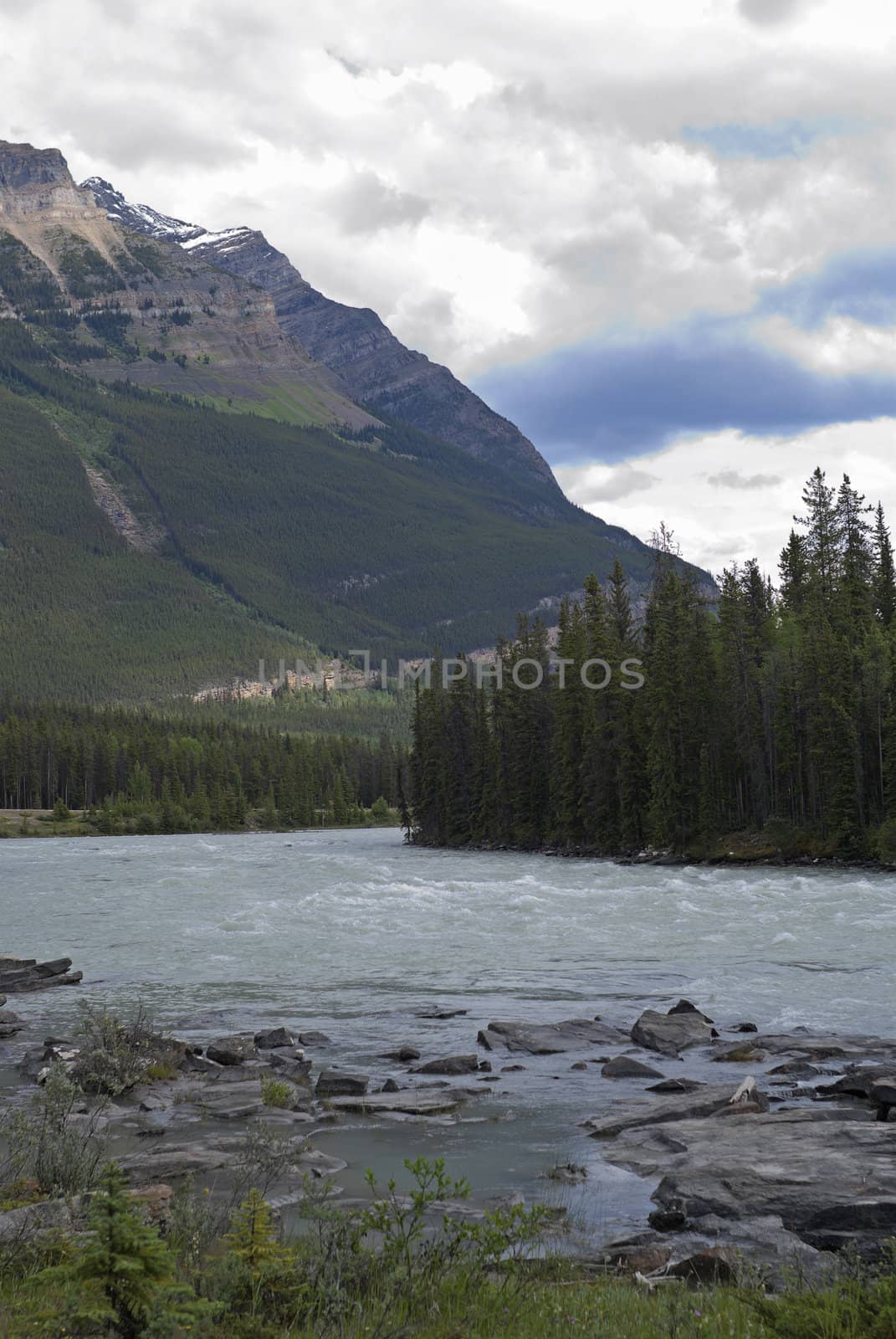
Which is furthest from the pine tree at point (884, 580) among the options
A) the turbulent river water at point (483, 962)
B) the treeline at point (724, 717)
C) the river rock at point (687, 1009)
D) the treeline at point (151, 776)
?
the treeline at point (151, 776)

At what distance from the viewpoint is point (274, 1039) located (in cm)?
2005

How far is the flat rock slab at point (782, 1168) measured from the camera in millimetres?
10703

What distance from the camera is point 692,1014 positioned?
21391 mm

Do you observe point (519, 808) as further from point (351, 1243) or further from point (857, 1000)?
point (351, 1243)

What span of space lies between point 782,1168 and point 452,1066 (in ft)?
23.2

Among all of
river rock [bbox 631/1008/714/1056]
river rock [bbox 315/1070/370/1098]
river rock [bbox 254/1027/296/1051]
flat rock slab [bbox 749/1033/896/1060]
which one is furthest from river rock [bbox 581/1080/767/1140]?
river rock [bbox 254/1027/296/1051]

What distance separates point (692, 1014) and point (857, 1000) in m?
4.25

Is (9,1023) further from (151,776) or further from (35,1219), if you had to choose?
(151,776)

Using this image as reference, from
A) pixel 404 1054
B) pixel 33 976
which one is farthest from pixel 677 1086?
pixel 33 976

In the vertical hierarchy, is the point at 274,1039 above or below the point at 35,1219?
below

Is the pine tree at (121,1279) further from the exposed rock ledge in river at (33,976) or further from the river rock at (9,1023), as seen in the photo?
the exposed rock ledge in river at (33,976)

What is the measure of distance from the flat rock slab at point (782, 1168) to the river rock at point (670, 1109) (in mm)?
321

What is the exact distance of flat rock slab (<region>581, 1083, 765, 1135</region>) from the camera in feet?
48.6

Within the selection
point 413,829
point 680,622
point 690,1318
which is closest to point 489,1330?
point 690,1318
